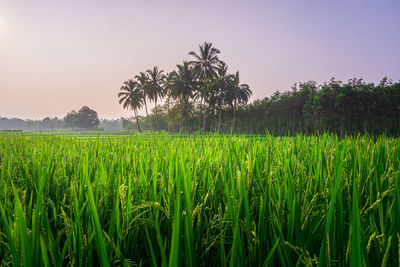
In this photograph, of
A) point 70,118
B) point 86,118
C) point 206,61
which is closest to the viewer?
point 206,61

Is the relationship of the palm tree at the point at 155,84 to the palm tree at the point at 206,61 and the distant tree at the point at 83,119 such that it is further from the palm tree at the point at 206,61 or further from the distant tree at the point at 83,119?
the distant tree at the point at 83,119

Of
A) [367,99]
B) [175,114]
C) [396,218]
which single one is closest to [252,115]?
[175,114]

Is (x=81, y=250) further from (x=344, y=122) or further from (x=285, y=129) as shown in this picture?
(x=285, y=129)

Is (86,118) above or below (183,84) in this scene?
below

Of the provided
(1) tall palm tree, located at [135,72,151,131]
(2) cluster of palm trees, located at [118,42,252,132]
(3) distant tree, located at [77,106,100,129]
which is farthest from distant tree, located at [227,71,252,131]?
(3) distant tree, located at [77,106,100,129]

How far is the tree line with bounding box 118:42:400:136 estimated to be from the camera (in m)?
32.8

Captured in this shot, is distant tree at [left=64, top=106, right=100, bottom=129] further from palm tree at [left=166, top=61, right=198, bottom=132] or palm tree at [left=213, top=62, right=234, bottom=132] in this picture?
palm tree at [left=213, top=62, right=234, bottom=132]

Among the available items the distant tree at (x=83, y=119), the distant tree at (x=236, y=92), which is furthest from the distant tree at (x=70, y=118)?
the distant tree at (x=236, y=92)

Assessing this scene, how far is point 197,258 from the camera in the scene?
30.5 inches

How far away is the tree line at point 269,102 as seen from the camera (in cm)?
3281

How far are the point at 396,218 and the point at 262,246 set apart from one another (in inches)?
18.2

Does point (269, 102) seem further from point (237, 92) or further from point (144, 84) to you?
point (144, 84)

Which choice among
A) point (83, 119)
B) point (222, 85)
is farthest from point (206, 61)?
point (83, 119)

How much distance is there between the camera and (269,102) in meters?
49.8
